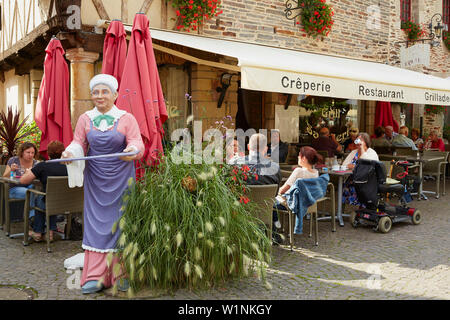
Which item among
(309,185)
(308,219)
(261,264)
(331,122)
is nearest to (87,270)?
(261,264)

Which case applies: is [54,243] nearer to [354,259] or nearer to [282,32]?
[354,259]

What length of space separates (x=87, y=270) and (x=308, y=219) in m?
3.70

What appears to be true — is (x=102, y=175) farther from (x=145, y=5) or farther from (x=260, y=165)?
(x=145, y=5)

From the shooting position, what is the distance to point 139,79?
4926 mm

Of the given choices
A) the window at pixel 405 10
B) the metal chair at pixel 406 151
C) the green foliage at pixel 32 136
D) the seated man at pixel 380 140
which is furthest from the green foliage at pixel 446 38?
the green foliage at pixel 32 136

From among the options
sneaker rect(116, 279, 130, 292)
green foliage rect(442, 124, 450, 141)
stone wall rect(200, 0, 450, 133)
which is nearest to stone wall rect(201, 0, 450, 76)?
stone wall rect(200, 0, 450, 133)

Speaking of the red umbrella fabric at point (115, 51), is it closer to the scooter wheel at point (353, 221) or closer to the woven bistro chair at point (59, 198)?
the woven bistro chair at point (59, 198)

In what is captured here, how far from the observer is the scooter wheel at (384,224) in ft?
20.0

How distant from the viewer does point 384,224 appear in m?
6.13

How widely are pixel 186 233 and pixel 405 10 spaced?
13278 mm

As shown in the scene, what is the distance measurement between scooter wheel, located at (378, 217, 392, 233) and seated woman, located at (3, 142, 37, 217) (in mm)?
4351

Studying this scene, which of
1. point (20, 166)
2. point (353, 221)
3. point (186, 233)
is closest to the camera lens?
point (186, 233)

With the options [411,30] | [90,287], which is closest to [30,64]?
[90,287]

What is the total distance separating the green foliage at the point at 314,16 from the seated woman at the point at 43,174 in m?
6.93
